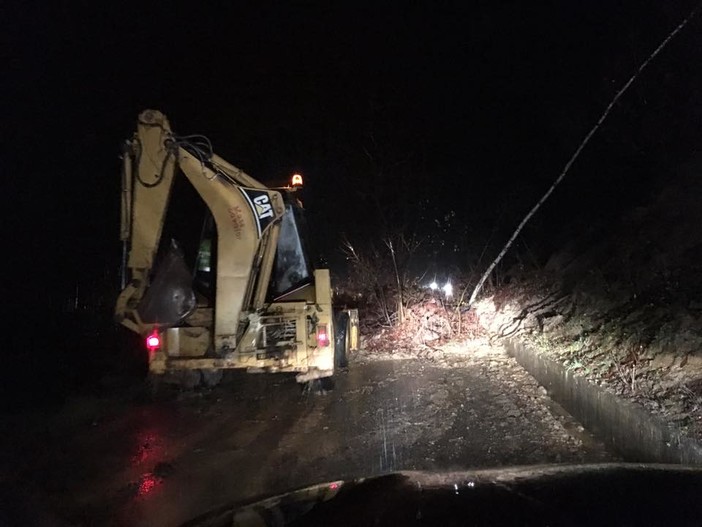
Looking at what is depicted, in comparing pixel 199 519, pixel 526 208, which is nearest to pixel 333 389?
pixel 199 519

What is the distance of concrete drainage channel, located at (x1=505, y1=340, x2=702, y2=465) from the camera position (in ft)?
18.6

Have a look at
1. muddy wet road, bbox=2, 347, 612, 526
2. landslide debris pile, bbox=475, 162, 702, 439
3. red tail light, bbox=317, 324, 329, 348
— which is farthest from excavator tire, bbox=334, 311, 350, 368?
landslide debris pile, bbox=475, 162, 702, 439

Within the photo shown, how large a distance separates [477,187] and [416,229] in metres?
4.40

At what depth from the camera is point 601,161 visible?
639 inches

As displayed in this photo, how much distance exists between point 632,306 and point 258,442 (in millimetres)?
5860

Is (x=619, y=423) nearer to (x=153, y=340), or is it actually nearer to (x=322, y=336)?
(x=322, y=336)

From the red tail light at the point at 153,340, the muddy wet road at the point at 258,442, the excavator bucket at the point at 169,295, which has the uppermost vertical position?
the excavator bucket at the point at 169,295

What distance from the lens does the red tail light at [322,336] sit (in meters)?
8.81

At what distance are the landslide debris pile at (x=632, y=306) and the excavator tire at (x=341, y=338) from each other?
321 cm

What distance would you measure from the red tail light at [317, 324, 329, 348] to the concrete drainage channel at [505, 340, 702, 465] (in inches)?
128

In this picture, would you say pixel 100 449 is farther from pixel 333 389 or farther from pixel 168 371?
pixel 333 389

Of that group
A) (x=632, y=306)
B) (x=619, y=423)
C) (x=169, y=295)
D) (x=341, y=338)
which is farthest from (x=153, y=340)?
(x=632, y=306)

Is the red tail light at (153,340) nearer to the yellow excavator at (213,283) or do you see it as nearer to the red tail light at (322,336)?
the yellow excavator at (213,283)

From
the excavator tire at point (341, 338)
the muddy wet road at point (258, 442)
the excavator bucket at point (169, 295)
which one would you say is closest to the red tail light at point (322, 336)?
the muddy wet road at point (258, 442)
